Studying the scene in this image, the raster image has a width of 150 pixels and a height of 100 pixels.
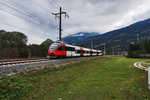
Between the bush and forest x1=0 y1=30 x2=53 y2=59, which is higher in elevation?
forest x1=0 y1=30 x2=53 y2=59

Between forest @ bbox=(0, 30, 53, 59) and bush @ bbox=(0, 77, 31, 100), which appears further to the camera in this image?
forest @ bbox=(0, 30, 53, 59)

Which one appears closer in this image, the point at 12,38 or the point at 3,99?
the point at 3,99

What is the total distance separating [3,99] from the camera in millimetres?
3479

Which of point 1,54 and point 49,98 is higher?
point 1,54

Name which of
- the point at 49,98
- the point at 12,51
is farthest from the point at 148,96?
the point at 12,51

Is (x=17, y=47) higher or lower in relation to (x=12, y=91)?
higher

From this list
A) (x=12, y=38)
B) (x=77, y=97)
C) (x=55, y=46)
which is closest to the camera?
(x=77, y=97)

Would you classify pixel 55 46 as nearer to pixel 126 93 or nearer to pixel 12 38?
Result: pixel 126 93

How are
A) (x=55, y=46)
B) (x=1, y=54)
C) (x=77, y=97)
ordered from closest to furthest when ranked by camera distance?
(x=77, y=97)
(x=55, y=46)
(x=1, y=54)

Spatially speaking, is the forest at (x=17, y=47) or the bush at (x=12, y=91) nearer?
the bush at (x=12, y=91)

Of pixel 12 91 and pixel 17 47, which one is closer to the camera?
pixel 12 91

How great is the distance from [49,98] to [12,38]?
47.0m

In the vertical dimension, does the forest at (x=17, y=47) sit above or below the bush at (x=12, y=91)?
above

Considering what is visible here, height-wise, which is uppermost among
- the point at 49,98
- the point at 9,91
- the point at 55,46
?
the point at 55,46
